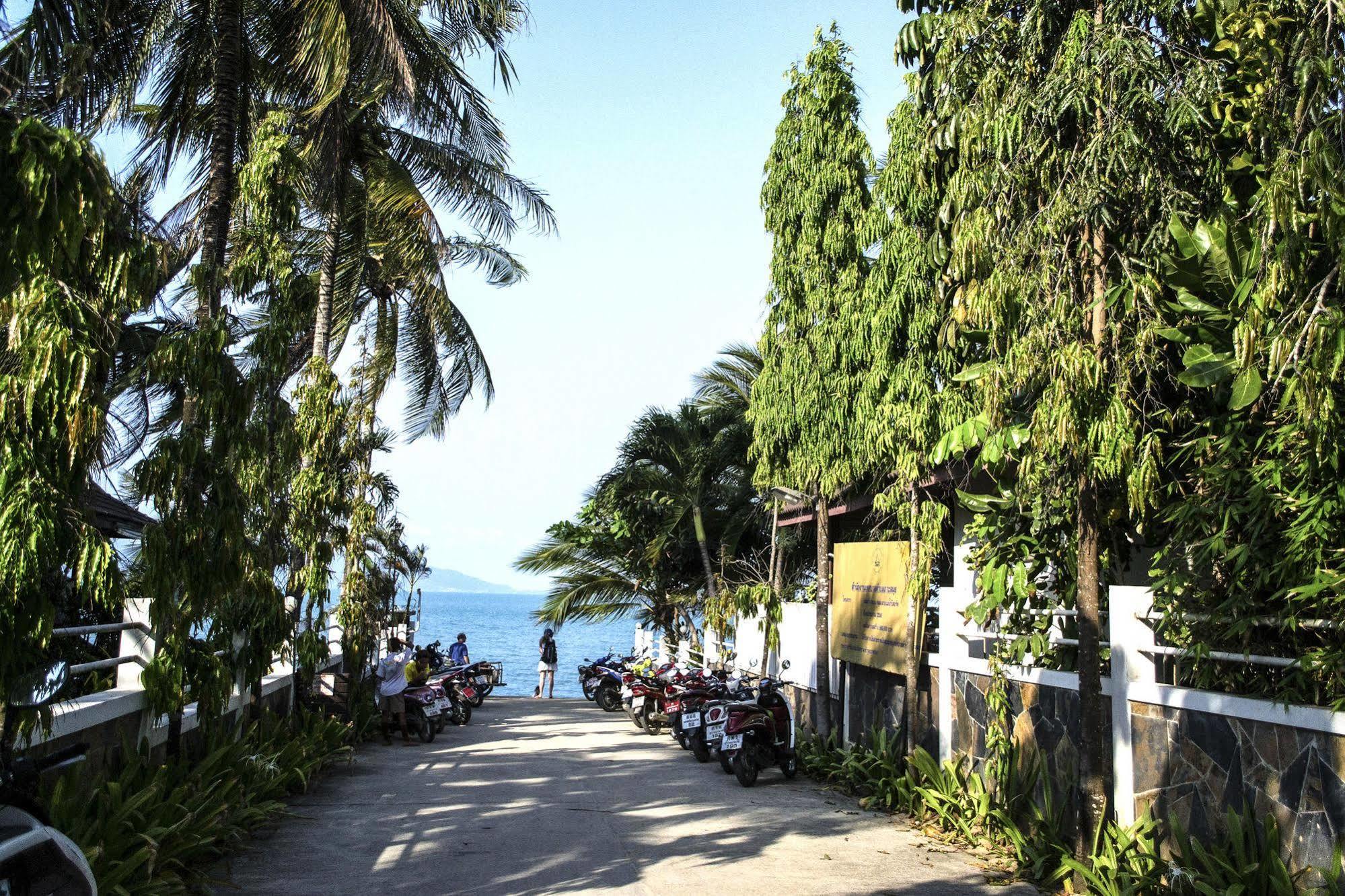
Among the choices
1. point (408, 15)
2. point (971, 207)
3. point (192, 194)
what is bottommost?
point (971, 207)

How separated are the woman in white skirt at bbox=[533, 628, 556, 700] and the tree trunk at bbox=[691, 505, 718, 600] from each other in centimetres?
460

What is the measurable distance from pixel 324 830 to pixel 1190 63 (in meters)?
8.27

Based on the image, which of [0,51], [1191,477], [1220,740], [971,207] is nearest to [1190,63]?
[971,207]

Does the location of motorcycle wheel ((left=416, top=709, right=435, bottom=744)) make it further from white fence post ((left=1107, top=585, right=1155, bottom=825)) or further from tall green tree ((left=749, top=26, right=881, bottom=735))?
white fence post ((left=1107, top=585, right=1155, bottom=825))

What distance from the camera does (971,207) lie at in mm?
7621

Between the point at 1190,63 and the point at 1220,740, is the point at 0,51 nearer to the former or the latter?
the point at 1190,63

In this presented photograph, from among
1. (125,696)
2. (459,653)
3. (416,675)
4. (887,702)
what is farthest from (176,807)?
(459,653)

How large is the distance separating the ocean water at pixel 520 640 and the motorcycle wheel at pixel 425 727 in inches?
337

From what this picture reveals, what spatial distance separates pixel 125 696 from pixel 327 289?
25.5ft

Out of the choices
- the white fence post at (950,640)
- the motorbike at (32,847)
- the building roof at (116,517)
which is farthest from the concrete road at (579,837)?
the building roof at (116,517)

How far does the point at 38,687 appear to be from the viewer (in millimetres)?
5273

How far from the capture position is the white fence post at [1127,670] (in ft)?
25.2

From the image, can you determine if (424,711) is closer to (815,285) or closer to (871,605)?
(871,605)

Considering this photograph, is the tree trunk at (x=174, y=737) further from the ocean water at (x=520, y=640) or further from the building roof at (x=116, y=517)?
the ocean water at (x=520, y=640)
